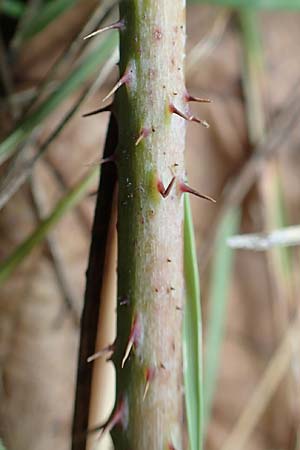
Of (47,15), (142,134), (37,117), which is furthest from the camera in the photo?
(47,15)

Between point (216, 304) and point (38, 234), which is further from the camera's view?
point (216, 304)

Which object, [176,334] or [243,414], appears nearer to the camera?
[176,334]

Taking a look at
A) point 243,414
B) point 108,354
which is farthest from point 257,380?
point 108,354

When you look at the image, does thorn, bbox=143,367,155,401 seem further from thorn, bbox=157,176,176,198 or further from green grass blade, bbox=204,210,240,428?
green grass blade, bbox=204,210,240,428

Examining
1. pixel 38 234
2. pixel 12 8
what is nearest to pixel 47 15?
pixel 12 8

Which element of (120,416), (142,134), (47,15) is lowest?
(120,416)

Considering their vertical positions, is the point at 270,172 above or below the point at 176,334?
above

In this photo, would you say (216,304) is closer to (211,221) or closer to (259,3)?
(211,221)

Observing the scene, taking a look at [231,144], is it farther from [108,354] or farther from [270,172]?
[108,354]

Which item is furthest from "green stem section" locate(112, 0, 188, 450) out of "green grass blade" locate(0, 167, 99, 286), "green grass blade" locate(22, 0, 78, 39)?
"green grass blade" locate(22, 0, 78, 39)
